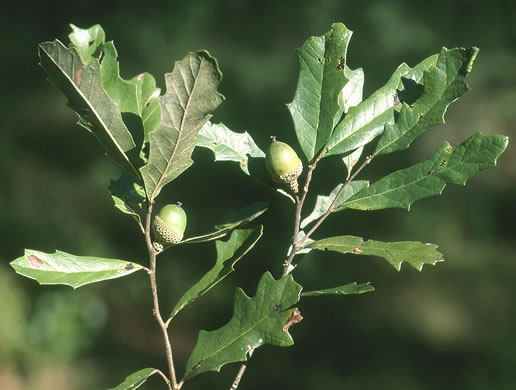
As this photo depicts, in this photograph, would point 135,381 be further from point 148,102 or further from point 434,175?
point 434,175

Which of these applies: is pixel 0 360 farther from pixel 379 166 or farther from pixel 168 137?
pixel 168 137

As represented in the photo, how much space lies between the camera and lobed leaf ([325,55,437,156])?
1243mm

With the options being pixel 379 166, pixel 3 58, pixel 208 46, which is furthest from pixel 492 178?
pixel 3 58

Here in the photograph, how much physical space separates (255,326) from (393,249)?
0.29 metres

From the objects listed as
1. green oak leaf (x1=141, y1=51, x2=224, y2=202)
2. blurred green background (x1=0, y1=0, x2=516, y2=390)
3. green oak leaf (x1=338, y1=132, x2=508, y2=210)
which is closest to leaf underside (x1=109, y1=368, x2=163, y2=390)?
green oak leaf (x1=141, y1=51, x2=224, y2=202)

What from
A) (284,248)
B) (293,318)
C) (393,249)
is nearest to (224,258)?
(293,318)

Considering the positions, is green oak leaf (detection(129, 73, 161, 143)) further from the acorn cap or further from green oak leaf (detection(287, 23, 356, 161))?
green oak leaf (detection(287, 23, 356, 161))

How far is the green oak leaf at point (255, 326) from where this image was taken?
111cm

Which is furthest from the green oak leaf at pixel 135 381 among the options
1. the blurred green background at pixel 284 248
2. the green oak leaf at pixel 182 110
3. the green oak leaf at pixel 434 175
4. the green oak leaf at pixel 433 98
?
the blurred green background at pixel 284 248

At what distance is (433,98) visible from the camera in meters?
1.16

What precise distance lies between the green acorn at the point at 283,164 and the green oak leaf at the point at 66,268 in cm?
33

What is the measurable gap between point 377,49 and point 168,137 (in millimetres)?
5458

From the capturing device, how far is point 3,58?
8938 mm

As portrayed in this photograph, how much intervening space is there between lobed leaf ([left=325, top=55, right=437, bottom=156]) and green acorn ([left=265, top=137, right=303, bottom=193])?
71mm
